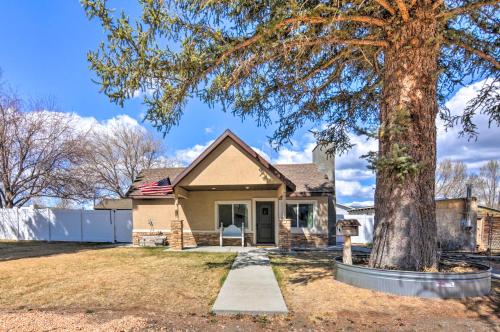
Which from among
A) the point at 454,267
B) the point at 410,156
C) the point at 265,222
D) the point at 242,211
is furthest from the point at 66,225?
the point at 454,267

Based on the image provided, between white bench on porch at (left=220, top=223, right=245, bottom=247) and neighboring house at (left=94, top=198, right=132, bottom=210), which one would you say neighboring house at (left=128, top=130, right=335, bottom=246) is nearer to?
white bench on porch at (left=220, top=223, right=245, bottom=247)

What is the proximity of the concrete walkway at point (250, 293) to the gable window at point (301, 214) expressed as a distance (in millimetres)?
5801

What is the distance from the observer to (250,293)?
6.22m

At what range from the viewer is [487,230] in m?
15.0

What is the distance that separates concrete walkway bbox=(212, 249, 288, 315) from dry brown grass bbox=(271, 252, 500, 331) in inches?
10.8

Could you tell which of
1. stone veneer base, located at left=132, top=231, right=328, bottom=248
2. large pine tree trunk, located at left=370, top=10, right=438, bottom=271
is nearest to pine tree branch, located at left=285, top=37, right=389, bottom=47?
large pine tree trunk, located at left=370, top=10, right=438, bottom=271

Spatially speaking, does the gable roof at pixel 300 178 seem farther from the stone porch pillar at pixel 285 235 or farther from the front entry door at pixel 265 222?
the stone porch pillar at pixel 285 235

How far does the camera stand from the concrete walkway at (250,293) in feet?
17.2

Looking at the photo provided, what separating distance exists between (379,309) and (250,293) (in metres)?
2.33

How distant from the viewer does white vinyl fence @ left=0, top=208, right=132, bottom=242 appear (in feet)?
57.2

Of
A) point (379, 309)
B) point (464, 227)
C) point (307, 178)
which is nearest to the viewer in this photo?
point (379, 309)

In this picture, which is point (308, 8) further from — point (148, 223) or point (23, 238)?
point (23, 238)

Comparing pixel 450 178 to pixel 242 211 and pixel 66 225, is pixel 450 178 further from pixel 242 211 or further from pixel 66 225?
pixel 66 225

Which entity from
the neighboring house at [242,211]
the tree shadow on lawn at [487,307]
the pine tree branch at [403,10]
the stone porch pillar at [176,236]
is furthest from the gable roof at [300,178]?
the pine tree branch at [403,10]
